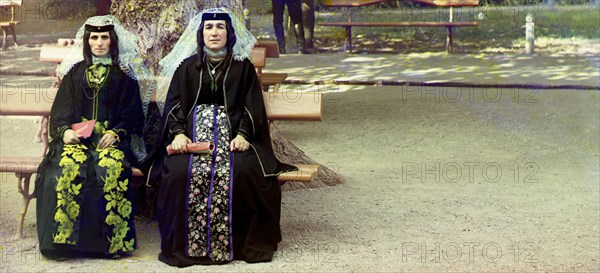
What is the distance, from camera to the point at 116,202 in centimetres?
591

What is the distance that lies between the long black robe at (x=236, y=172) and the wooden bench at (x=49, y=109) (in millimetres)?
137

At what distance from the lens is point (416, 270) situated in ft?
18.7

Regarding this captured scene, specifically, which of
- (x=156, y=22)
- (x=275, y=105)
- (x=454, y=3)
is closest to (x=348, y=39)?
(x=454, y=3)

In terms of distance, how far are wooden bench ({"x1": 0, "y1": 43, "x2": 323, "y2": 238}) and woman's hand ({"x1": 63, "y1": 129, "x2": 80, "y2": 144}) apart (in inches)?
13.0

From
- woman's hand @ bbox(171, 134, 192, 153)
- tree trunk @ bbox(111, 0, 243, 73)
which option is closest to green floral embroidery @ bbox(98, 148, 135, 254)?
woman's hand @ bbox(171, 134, 192, 153)

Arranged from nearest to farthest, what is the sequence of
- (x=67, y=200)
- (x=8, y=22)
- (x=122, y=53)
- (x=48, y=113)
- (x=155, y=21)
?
(x=67, y=200) → (x=122, y=53) → (x=48, y=113) → (x=155, y=21) → (x=8, y=22)

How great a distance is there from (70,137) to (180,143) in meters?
0.62

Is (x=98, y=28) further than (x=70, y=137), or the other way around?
(x=98, y=28)

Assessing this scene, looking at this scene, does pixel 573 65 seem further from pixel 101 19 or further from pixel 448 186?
pixel 101 19

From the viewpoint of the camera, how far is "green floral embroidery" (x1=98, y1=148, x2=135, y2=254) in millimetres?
5883

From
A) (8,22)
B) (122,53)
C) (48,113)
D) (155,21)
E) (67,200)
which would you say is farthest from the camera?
(8,22)

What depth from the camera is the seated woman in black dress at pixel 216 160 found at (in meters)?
5.81

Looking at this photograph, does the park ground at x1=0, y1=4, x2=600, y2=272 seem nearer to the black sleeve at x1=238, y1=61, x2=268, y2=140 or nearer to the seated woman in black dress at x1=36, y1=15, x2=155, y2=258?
the seated woman in black dress at x1=36, y1=15, x2=155, y2=258

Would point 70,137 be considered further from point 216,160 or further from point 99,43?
point 216,160
